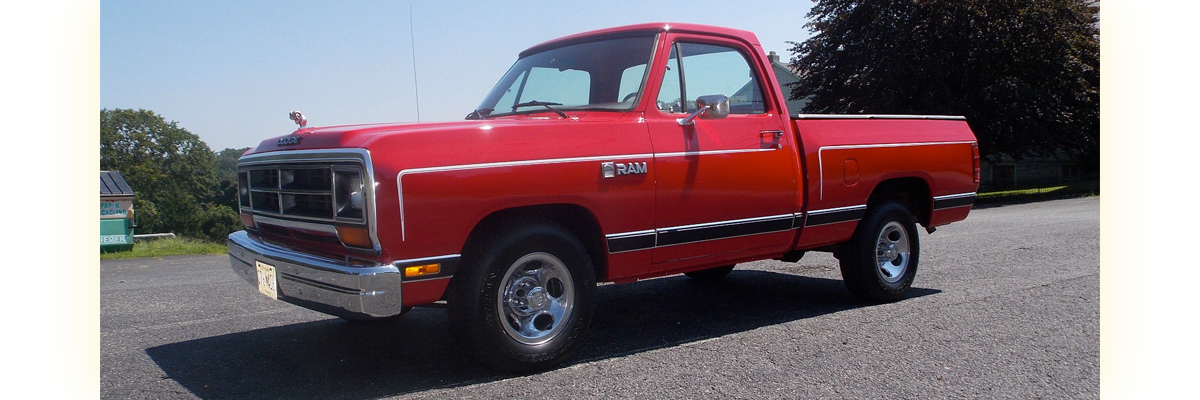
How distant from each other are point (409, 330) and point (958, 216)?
4.35 metres


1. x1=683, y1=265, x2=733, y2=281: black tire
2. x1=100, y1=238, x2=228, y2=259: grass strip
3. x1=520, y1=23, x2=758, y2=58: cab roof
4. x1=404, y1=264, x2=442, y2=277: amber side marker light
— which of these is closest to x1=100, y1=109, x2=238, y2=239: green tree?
x1=100, y1=238, x2=228, y2=259: grass strip

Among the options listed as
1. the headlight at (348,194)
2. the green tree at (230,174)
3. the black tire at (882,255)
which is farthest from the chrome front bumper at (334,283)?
the black tire at (882,255)

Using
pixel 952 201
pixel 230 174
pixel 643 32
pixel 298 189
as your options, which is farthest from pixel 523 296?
pixel 230 174

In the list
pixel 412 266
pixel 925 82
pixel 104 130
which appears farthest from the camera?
pixel 104 130

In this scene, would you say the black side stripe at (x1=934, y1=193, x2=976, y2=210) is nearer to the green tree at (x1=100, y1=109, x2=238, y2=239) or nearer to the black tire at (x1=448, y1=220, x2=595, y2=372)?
the black tire at (x1=448, y1=220, x2=595, y2=372)

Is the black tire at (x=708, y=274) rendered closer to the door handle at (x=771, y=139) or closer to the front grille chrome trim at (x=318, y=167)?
the door handle at (x=771, y=139)

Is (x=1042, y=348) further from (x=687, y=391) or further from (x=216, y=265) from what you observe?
(x=216, y=265)

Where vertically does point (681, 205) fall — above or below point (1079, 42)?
below

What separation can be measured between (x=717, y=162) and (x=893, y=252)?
2.16 metres

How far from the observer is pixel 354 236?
371 centimetres

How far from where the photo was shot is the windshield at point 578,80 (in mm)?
4883

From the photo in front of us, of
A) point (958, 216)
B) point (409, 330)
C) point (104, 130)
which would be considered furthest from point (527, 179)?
point (104, 130)

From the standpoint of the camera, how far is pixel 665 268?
4789mm

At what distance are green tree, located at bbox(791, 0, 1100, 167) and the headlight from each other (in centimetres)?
2312
